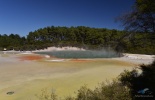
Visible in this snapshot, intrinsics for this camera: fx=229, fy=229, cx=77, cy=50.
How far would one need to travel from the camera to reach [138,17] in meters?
10.9

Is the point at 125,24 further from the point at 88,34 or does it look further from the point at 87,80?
the point at 88,34

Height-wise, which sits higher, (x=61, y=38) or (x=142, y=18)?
(x=61, y=38)

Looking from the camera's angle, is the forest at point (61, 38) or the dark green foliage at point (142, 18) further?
the forest at point (61, 38)

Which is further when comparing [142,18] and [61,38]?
[61,38]

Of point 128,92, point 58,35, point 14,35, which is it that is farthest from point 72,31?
point 128,92

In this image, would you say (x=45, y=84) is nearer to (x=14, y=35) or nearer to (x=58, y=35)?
(x=58, y=35)

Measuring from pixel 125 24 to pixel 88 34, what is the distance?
84.7 m

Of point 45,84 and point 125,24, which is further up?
point 125,24

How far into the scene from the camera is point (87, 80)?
50.1 feet

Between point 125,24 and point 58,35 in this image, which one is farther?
point 58,35

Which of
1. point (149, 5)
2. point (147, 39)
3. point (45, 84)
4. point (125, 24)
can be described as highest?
point (149, 5)

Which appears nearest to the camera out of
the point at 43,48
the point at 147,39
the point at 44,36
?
the point at 147,39

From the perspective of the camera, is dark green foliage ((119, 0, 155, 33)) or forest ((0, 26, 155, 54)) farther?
forest ((0, 26, 155, 54))

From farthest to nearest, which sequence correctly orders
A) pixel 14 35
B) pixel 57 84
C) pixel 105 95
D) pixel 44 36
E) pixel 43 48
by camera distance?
pixel 14 35 < pixel 44 36 < pixel 43 48 < pixel 57 84 < pixel 105 95
